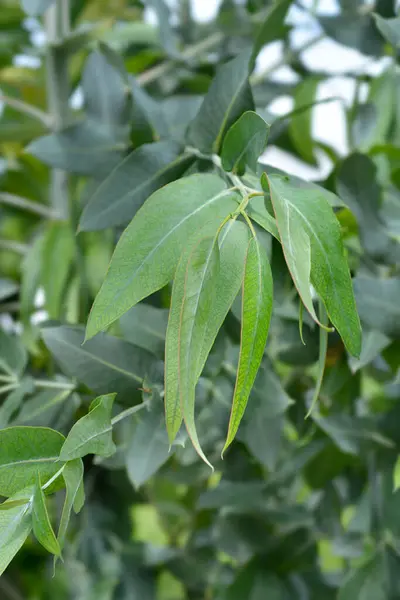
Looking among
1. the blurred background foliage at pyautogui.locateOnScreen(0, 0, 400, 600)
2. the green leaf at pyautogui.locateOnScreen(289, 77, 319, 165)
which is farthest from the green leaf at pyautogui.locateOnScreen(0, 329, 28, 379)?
the green leaf at pyautogui.locateOnScreen(289, 77, 319, 165)

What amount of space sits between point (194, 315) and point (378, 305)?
0.14 m

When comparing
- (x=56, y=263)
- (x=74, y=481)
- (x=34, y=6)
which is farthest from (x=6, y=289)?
(x=74, y=481)

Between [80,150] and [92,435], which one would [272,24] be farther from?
[92,435]

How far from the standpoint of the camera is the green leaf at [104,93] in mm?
379

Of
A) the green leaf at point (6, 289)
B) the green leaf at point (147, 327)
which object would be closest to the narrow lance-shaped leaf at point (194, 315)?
the green leaf at point (147, 327)

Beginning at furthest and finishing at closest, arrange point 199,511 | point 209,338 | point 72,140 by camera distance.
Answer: point 199,511 < point 72,140 < point 209,338

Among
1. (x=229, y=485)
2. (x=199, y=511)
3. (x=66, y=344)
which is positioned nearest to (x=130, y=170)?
(x=66, y=344)

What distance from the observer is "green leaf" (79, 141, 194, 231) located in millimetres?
264

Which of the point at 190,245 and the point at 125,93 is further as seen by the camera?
the point at 125,93

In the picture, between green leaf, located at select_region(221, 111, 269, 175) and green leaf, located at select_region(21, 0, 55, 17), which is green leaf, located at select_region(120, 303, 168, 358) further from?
green leaf, located at select_region(21, 0, 55, 17)

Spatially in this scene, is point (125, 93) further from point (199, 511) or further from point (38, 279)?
point (199, 511)

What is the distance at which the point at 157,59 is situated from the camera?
0.47 m

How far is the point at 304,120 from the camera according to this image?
42 cm

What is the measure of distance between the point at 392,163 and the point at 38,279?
221mm
